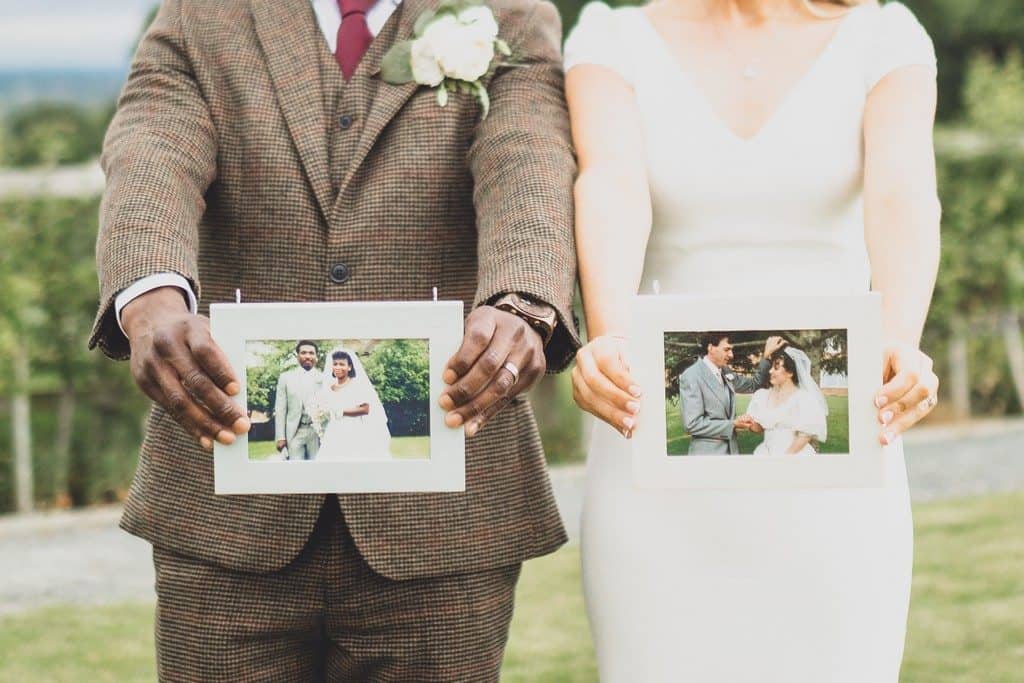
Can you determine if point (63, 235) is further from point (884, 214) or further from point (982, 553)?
point (884, 214)

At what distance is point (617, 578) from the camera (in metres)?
2.85

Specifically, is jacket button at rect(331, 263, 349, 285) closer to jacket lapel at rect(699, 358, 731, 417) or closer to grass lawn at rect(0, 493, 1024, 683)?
jacket lapel at rect(699, 358, 731, 417)

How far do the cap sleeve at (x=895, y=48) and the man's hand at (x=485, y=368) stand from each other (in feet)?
3.12

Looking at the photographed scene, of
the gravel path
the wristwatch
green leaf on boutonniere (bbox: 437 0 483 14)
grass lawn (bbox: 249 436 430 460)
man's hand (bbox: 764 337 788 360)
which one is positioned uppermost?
green leaf on boutonniere (bbox: 437 0 483 14)

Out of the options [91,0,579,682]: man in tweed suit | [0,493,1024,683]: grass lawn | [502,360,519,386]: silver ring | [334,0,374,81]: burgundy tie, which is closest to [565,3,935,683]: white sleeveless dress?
[91,0,579,682]: man in tweed suit

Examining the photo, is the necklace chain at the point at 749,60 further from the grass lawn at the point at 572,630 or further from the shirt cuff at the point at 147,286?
the grass lawn at the point at 572,630

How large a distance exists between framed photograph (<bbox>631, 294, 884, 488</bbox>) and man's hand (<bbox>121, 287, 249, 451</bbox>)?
0.63 meters

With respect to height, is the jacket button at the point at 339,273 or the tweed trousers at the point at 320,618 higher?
the jacket button at the point at 339,273

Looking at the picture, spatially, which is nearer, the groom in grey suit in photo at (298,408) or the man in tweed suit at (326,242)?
the groom in grey suit in photo at (298,408)

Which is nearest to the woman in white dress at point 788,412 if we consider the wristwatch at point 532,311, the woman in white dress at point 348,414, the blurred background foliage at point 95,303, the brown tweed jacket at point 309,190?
the wristwatch at point 532,311

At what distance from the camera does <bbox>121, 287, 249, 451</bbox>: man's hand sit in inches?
86.8

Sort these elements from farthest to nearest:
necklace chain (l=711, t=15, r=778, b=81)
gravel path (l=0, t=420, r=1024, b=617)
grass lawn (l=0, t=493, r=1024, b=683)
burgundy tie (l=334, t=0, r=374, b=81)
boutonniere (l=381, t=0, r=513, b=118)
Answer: gravel path (l=0, t=420, r=1024, b=617) → grass lawn (l=0, t=493, r=1024, b=683) → necklace chain (l=711, t=15, r=778, b=81) → burgundy tie (l=334, t=0, r=374, b=81) → boutonniere (l=381, t=0, r=513, b=118)

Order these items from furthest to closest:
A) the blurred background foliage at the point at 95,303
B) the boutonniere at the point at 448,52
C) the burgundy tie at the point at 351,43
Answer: the blurred background foliage at the point at 95,303 → the burgundy tie at the point at 351,43 → the boutonniere at the point at 448,52

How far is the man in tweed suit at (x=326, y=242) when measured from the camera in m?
2.64
